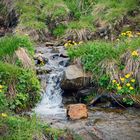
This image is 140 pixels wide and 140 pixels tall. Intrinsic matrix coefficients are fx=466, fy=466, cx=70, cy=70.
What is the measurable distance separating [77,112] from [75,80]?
1.39 meters

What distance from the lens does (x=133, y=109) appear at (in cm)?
931

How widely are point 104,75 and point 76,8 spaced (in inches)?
303

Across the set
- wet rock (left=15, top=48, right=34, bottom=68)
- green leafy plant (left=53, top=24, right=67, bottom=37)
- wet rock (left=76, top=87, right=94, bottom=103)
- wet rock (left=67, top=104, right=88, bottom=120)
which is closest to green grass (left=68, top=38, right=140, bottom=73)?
wet rock (left=76, top=87, right=94, bottom=103)

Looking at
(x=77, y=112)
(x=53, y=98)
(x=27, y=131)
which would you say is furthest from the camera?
(x=53, y=98)

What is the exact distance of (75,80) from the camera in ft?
32.4

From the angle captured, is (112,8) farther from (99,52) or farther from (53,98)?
(53,98)

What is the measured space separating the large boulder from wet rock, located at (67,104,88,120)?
125 centimetres

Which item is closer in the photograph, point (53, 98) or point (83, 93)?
point (83, 93)

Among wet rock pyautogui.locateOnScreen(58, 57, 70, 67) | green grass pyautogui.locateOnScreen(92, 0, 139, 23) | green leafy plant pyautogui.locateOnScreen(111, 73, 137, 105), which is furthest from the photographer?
green grass pyautogui.locateOnScreen(92, 0, 139, 23)

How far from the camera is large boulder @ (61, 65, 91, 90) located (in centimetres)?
989

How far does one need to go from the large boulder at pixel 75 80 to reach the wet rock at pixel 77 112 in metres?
1.25

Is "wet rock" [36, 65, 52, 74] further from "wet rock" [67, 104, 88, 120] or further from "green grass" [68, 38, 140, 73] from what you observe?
"wet rock" [67, 104, 88, 120]

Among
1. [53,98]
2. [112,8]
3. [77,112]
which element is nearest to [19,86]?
[53,98]

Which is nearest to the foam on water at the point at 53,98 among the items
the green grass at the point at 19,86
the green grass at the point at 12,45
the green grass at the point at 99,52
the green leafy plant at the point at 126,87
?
the green grass at the point at 19,86
